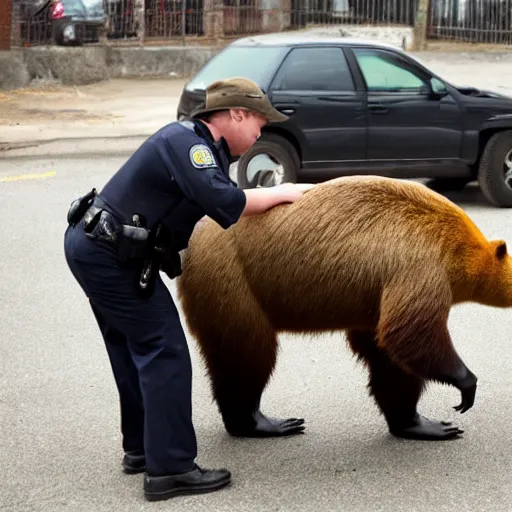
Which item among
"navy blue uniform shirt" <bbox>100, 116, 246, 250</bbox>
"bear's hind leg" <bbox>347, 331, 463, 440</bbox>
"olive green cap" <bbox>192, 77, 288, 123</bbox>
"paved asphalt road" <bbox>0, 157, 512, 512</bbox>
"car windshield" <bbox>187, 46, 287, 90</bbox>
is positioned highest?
"car windshield" <bbox>187, 46, 287, 90</bbox>

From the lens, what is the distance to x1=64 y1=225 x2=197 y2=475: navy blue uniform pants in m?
4.56

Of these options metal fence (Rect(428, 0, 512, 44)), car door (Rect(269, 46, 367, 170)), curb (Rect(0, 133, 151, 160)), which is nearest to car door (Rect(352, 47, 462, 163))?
car door (Rect(269, 46, 367, 170))

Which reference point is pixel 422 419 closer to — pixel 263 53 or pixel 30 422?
pixel 30 422

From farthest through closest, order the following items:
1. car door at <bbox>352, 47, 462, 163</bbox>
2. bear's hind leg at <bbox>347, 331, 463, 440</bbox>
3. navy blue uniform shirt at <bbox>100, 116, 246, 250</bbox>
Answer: car door at <bbox>352, 47, 462, 163</bbox> < bear's hind leg at <bbox>347, 331, 463, 440</bbox> < navy blue uniform shirt at <bbox>100, 116, 246, 250</bbox>

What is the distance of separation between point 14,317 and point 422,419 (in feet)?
10.9

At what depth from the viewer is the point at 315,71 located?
1122 centimetres

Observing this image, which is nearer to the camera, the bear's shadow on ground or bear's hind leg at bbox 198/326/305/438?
bear's hind leg at bbox 198/326/305/438

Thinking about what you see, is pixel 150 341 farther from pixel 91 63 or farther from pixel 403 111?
pixel 91 63

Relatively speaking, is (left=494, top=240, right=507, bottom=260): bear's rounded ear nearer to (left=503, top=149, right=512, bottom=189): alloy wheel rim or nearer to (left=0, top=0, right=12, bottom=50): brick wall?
(left=503, top=149, right=512, bottom=189): alloy wheel rim

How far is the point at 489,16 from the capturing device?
25484 millimetres

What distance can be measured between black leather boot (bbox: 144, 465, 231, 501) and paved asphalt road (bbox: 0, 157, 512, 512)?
0.12 ft

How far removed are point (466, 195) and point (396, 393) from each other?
712 centimetres

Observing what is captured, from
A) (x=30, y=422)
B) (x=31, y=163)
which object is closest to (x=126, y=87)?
(x=31, y=163)

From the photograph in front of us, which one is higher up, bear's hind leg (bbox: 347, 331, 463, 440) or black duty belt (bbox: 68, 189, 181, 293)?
black duty belt (bbox: 68, 189, 181, 293)
